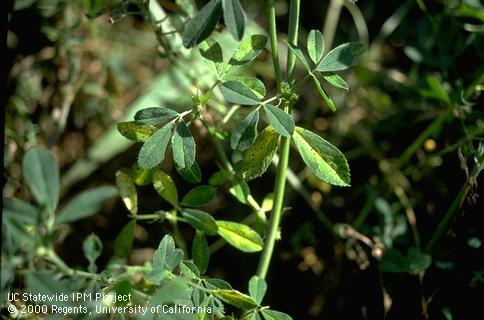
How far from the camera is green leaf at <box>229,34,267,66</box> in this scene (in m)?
1.02

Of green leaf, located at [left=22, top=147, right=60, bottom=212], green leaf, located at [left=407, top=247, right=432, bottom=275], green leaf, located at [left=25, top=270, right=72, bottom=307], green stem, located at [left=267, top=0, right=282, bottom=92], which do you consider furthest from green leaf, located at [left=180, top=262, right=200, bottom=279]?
green leaf, located at [left=407, top=247, right=432, bottom=275]

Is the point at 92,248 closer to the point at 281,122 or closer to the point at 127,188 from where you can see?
the point at 127,188

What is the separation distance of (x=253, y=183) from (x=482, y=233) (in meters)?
0.83

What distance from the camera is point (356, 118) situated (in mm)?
1979

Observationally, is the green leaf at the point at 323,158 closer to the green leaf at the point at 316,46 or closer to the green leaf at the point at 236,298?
the green leaf at the point at 316,46

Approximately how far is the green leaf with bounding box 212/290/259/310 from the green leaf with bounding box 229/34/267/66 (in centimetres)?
40

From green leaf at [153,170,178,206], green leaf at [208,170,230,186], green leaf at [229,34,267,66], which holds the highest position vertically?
green leaf at [229,34,267,66]

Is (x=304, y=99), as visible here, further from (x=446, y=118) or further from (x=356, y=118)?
(x=446, y=118)

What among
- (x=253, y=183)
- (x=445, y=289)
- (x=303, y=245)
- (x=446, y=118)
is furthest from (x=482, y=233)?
(x=253, y=183)

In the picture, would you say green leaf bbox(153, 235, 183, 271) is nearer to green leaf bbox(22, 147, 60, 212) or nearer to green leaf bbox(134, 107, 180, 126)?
green leaf bbox(134, 107, 180, 126)

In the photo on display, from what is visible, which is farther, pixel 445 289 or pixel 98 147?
pixel 98 147

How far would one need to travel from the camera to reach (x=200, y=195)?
1109 millimetres

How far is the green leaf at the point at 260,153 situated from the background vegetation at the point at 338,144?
0.31 m

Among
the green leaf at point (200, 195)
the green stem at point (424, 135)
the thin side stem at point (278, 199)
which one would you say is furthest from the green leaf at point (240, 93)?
the green stem at point (424, 135)
